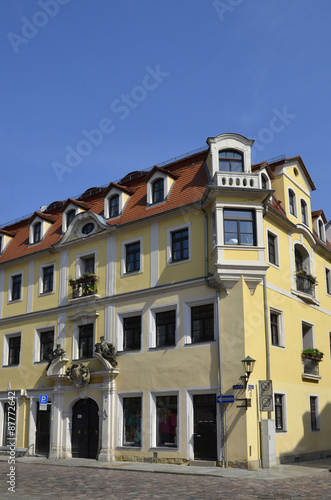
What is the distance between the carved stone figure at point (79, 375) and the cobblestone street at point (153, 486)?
586cm

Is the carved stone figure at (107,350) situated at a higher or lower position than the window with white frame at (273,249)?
lower

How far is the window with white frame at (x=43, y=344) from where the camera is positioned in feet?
102

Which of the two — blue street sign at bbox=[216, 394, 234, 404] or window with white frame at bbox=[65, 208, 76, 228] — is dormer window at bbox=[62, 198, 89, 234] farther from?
blue street sign at bbox=[216, 394, 234, 404]

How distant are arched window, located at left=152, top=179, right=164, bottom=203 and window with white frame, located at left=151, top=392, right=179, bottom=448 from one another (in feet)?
30.8

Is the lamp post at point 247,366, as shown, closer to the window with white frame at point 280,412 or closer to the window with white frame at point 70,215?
the window with white frame at point 280,412

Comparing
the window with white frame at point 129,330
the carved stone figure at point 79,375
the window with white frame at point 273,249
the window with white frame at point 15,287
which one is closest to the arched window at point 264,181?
the window with white frame at point 273,249

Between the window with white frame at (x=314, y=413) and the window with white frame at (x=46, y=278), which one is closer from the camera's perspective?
the window with white frame at (x=314, y=413)

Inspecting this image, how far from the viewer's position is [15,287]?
34094 millimetres

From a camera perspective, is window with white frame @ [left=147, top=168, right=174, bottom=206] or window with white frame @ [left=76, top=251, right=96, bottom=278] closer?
window with white frame @ [left=147, top=168, right=174, bottom=206]

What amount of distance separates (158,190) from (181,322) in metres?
7.08

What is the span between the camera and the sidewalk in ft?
66.7

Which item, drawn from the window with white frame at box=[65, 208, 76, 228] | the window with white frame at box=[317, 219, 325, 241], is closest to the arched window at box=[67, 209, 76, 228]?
the window with white frame at box=[65, 208, 76, 228]

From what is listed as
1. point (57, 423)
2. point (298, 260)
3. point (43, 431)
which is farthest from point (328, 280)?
point (43, 431)

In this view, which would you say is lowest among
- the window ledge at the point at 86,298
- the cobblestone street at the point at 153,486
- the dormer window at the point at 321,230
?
A: the cobblestone street at the point at 153,486
